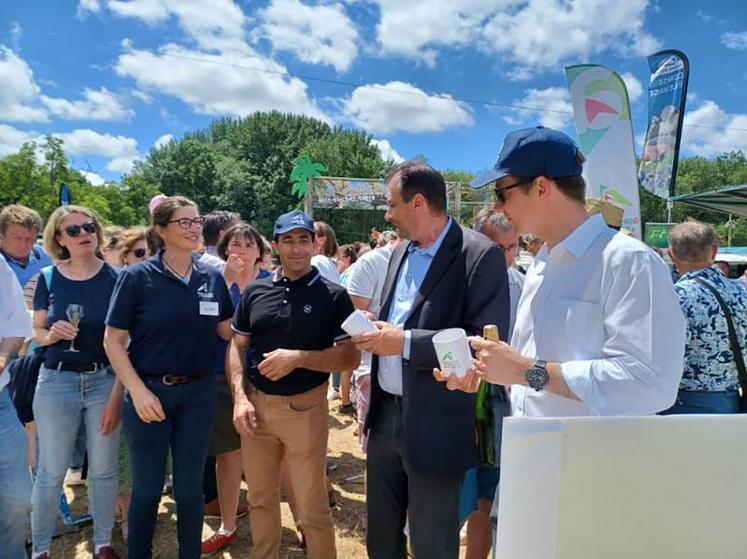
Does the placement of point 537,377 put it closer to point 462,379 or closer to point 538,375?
point 538,375

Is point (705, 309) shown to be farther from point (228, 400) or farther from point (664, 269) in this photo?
point (228, 400)


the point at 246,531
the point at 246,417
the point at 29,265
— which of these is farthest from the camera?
the point at 29,265

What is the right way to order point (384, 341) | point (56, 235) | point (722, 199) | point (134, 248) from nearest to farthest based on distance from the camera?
point (384, 341) < point (56, 235) < point (134, 248) < point (722, 199)

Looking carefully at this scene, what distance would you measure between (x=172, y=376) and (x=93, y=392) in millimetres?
708

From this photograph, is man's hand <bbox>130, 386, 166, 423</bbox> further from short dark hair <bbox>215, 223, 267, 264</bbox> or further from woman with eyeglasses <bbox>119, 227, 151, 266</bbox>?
woman with eyeglasses <bbox>119, 227, 151, 266</bbox>

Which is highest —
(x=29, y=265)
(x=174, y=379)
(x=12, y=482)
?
(x=29, y=265)

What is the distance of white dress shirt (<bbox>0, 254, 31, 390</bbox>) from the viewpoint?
89.8 inches

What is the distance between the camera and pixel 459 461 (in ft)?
6.70

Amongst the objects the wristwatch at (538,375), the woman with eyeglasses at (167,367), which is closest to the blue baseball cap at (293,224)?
the woman with eyeglasses at (167,367)

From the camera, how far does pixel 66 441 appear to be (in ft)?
9.53

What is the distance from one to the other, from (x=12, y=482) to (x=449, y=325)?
2.20 metres

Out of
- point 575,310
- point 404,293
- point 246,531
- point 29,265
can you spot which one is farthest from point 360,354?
point 29,265

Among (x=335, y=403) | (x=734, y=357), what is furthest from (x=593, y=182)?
(x=734, y=357)

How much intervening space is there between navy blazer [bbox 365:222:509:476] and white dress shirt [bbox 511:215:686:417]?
21.7 inches
